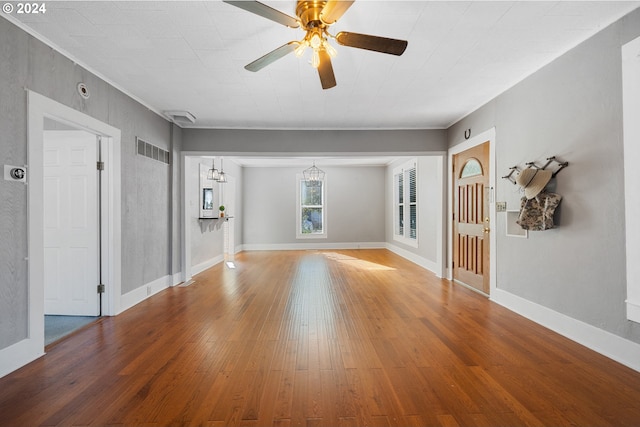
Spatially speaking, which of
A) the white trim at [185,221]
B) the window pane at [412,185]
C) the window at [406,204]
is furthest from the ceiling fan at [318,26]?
the window pane at [412,185]

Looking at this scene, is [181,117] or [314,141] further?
[314,141]

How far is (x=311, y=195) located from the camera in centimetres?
942

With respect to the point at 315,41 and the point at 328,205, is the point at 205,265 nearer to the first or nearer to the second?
the point at 328,205

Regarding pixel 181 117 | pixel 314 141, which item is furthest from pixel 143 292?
pixel 314 141

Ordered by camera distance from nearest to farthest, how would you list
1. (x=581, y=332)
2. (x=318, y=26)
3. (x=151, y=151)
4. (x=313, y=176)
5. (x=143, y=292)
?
(x=318, y=26), (x=581, y=332), (x=143, y=292), (x=151, y=151), (x=313, y=176)

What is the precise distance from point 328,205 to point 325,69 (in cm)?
712

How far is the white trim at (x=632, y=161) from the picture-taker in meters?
2.18

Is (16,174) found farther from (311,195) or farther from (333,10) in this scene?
(311,195)

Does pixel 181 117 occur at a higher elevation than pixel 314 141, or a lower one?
higher

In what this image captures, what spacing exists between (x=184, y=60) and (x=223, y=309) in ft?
8.84

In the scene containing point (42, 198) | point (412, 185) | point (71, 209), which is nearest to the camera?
point (42, 198)

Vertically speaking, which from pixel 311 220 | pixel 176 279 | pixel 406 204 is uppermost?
pixel 406 204

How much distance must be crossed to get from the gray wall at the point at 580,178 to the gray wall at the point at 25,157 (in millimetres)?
4549

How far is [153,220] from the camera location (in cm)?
432
